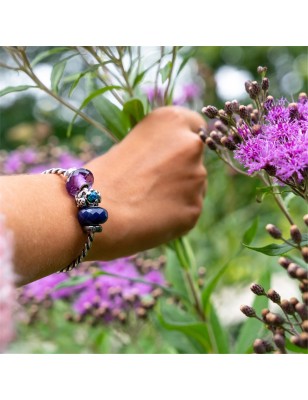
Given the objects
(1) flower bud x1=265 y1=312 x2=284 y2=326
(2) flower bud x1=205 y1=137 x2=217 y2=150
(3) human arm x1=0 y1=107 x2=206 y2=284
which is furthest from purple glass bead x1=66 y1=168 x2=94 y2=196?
(1) flower bud x1=265 y1=312 x2=284 y2=326

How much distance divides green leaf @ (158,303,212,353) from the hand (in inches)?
5.5

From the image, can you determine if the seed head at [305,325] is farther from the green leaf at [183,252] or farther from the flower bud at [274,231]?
the green leaf at [183,252]

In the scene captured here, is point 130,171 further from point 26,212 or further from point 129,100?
point 26,212

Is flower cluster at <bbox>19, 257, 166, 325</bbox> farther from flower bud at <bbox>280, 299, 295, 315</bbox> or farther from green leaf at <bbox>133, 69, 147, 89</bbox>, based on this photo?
flower bud at <bbox>280, 299, 295, 315</bbox>

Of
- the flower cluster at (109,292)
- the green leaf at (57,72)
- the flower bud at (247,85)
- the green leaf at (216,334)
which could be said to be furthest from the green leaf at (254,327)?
the green leaf at (57,72)

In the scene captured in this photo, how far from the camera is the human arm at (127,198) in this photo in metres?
0.62

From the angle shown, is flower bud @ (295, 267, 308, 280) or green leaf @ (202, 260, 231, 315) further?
green leaf @ (202, 260, 231, 315)

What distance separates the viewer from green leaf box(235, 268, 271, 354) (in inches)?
33.5

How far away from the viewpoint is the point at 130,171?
82 cm

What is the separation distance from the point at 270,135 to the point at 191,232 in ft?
2.95

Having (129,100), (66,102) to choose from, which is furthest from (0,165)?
(129,100)

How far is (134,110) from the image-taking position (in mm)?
893

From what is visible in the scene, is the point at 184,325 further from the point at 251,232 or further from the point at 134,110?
the point at 134,110
